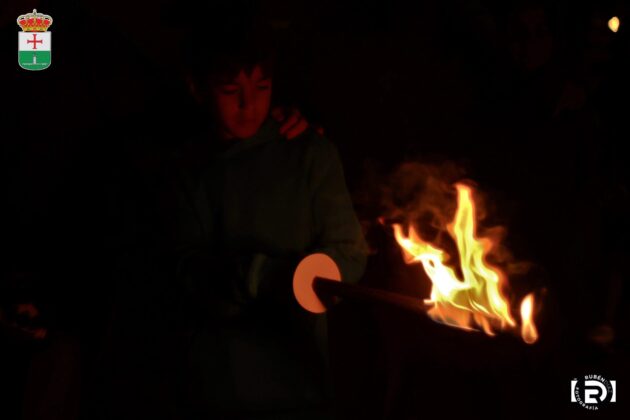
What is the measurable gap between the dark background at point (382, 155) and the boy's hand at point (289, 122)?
392mm

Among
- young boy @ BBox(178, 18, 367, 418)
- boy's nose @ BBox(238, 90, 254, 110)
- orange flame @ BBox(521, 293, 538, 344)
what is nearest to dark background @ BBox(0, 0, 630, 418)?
young boy @ BBox(178, 18, 367, 418)

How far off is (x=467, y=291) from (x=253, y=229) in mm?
968

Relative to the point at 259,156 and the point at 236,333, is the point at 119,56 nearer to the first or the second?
the point at 259,156

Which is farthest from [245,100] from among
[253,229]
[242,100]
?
[253,229]

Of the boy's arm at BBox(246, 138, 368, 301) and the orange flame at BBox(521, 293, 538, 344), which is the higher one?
the boy's arm at BBox(246, 138, 368, 301)

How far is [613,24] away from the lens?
3.70 meters

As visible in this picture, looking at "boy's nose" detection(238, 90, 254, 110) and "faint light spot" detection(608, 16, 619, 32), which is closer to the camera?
"boy's nose" detection(238, 90, 254, 110)

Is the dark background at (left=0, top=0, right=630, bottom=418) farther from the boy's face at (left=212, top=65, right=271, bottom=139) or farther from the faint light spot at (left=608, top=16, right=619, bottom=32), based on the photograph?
the boy's face at (left=212, top=65, right=271, bottom=139)

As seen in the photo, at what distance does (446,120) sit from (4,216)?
94.9 inches

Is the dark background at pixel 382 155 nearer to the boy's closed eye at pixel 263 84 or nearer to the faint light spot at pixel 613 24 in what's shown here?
the faint light spot at pixel 613 24

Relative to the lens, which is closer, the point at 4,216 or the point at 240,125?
the point at 240,125

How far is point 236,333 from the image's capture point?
2324mm

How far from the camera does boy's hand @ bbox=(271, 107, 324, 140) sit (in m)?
2.48

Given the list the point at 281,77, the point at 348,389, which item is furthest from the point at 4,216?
the point at 348,389
